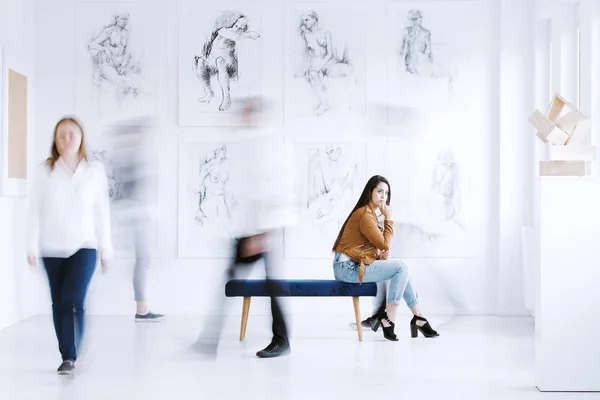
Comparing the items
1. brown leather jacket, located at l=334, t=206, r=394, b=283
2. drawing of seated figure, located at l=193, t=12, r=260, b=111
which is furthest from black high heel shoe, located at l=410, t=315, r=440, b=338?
drawing of seated figure, located at l=193, t=12, r=260, b=111

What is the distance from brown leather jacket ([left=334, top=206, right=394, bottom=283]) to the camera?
5.48m

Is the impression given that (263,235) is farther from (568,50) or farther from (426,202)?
(568,50)

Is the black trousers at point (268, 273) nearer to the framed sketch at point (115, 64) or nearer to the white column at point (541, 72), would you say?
the framed sketch at point (115, 64)

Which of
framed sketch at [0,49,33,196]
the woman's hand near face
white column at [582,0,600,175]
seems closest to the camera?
white column at [582,0,600,175]

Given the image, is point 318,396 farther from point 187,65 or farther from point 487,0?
point 487,0

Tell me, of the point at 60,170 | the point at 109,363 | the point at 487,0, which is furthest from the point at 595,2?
the point at 109,363

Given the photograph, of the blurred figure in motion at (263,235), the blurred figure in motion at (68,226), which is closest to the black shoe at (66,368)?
the blurred figure in motion at (68,226)

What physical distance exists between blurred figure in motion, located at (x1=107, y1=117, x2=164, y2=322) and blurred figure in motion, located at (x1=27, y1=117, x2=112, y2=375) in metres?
2.29

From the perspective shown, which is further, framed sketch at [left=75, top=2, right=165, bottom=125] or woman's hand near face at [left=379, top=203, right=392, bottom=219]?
framed sketch at [left=75, top=2, right=165, bottom=125]

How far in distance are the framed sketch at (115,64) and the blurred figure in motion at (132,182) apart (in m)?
0.16

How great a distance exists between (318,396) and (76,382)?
145cm

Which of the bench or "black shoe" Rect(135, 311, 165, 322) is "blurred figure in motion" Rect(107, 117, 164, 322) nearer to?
"black shoe" Rect(135, 311, 165, 322)

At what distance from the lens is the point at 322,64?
22.8 feet

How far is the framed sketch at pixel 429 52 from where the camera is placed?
6.95 metres
